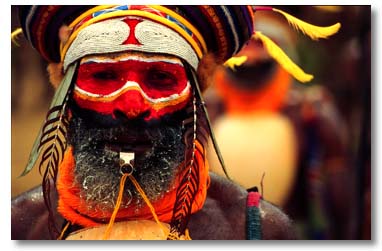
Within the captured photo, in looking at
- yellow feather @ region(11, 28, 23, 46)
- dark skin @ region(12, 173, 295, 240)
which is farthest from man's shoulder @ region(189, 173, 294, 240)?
yellow feather @ region(11, 28, 23, 46)

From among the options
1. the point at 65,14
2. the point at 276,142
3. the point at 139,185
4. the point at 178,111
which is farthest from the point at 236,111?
the point at 65,14

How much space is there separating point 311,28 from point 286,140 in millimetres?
318

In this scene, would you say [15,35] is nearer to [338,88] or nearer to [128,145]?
[128,145]

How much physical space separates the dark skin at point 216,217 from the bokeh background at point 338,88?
47 mm

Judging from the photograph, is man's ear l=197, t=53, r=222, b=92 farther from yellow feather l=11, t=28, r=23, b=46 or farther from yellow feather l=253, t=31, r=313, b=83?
yellow feather l=11, t=28, r=23, b=46

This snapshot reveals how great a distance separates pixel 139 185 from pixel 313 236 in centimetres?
53

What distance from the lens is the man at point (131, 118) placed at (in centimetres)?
163

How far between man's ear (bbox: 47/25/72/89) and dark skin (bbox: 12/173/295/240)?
0.98ft

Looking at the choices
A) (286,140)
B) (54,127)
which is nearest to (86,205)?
(54,127)

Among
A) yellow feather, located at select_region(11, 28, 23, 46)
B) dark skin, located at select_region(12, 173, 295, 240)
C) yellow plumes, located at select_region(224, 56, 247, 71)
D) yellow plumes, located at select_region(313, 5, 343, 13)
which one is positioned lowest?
dark skin, located at select_region(12, 173, 295, 240)

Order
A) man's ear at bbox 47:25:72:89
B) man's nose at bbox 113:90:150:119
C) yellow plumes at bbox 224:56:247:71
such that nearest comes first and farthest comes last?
man's nose at bbox 113:90:150:119 < man's ear at bbox 47:25:72:89 < yellow plumes at bbox 224:56:247:71

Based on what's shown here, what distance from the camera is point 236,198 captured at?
1.80 metres

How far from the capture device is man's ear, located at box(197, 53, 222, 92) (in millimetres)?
1728
